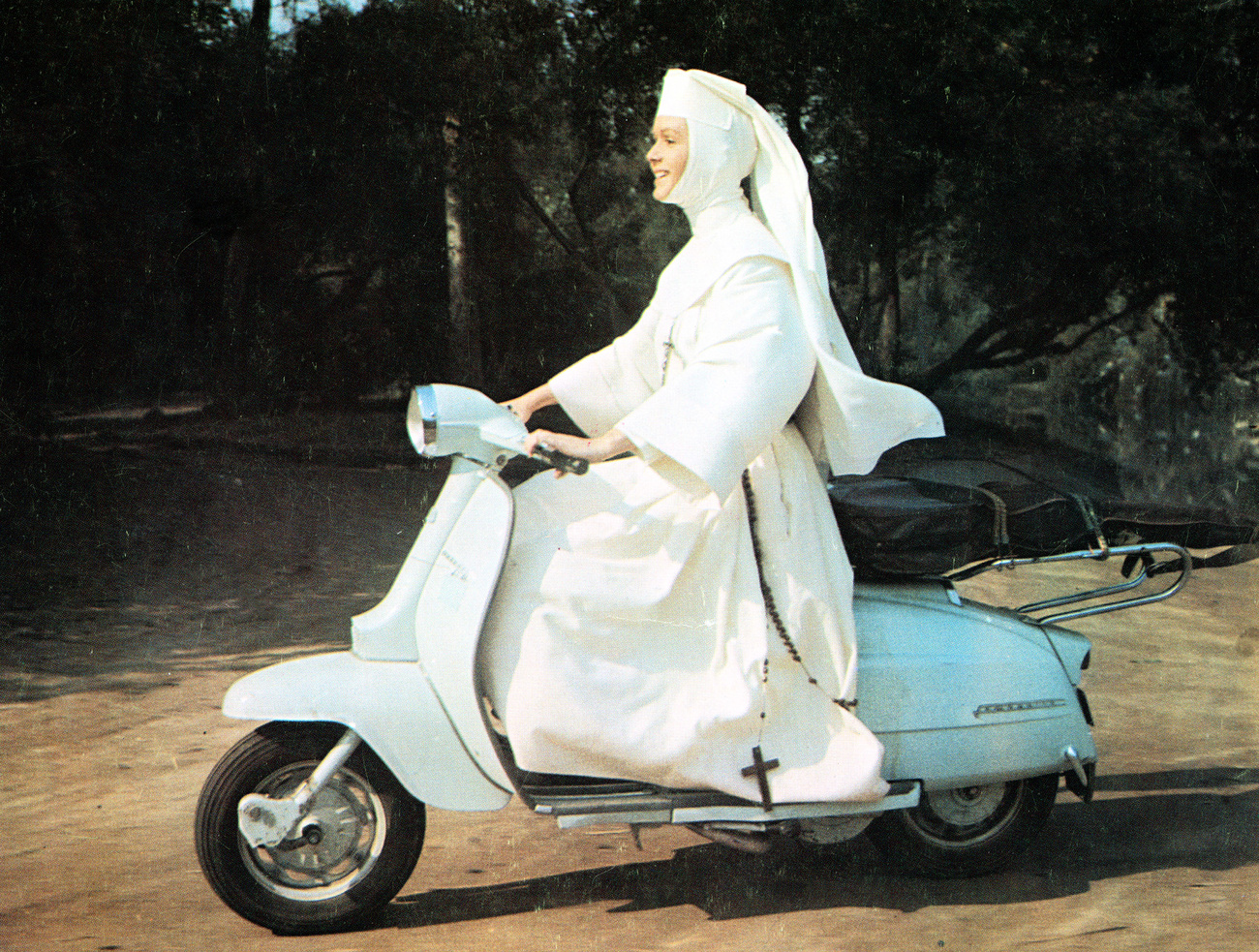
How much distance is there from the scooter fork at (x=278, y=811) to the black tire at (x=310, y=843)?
4 centimetres

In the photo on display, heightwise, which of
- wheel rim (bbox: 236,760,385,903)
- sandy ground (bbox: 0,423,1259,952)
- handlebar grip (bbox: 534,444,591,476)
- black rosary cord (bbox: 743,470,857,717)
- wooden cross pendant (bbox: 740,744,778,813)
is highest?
handlebar grip (bbox: 534,444,591,476)

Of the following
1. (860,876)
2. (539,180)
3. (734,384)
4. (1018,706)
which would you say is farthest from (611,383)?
(539,180)

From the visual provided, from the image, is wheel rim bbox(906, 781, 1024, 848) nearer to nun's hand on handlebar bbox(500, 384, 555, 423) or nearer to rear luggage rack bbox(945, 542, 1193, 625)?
rear luggage rack bbox(945, 542, 1193, 625)

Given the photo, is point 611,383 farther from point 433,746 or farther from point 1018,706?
point 1018,706

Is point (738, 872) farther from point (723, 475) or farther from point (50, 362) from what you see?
point (50, 362)

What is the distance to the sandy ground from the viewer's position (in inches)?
117

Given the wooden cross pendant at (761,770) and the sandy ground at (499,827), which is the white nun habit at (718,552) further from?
the sandy ground at (499,827)

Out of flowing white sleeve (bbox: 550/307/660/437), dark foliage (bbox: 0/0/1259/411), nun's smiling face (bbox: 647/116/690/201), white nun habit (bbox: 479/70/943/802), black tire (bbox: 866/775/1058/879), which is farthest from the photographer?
dark foliage (bbox: 0/0/1259/411)

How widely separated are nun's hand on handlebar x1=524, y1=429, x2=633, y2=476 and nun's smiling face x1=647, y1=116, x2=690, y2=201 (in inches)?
24.9

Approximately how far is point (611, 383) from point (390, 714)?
42.5 inches

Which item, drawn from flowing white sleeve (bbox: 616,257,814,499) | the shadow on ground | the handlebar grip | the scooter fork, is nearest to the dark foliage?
the shadow on ground

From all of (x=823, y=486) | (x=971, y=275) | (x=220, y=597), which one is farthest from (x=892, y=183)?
(x=823, y=486)

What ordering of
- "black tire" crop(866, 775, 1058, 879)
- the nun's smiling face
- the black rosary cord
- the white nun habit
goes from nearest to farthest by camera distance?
1. the white nun habit
2. the black rosary cord
3. the nun's smiling face
4. "black tire" crop(866, 775, 1058, 879)

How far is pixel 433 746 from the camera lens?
2.78 meters
